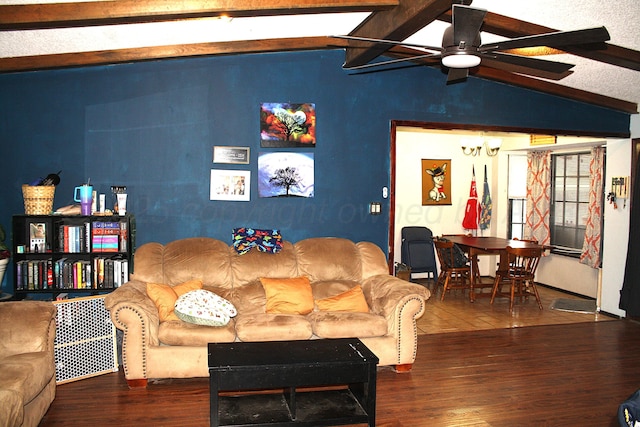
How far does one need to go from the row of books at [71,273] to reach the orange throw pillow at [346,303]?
1792 mm

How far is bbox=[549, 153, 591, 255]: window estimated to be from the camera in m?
8.14

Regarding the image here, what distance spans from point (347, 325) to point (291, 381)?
1.15 metres

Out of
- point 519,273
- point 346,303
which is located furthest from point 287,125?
point 519,273

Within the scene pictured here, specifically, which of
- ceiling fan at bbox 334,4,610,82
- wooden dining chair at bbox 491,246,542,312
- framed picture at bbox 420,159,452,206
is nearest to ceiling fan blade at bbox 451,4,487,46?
ceiling fan at bbox 334,4,610,82

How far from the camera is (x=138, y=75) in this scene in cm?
527

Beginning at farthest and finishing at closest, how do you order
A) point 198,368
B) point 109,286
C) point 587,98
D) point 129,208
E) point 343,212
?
point 587,98, point 343,212, point 129,208, point 109,286, point 198,368

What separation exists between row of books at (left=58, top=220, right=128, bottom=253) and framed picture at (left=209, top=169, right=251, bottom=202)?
958mm

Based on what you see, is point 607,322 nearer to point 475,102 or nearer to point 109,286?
point 475,102

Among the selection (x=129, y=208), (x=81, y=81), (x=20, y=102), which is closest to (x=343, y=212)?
(x=129, y=208)

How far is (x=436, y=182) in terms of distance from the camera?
884 cm

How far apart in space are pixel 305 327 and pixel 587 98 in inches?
172

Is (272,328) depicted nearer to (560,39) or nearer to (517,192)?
(560,39)

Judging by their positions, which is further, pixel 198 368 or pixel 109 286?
pixel 109 286

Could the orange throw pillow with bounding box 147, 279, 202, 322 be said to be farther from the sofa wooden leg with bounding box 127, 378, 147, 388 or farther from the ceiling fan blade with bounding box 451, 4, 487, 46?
the ceiling fan blade with bounding box 451, 4, 487, 46
